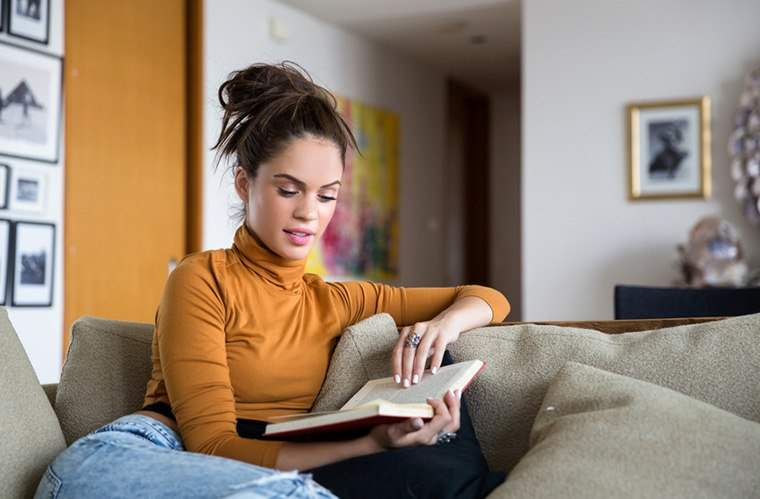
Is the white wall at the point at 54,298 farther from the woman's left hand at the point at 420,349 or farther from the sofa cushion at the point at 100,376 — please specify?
the woman's left hand at the point at 420,349

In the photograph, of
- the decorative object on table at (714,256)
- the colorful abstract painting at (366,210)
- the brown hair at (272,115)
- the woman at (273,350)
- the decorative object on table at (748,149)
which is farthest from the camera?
the colorful abstract painting at (366,210)

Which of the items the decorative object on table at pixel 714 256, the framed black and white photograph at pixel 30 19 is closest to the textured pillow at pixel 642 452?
the decorative object on table at pixel 714 256

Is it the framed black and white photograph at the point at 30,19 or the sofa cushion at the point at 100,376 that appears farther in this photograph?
the framed black and white photograph at the point at 30,19

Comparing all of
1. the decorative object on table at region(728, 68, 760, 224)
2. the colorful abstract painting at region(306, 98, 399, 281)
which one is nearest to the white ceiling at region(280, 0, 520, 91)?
the colorful abstract painting at region(306, 98, 399, 281)

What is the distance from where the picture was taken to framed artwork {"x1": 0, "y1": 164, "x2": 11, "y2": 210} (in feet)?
13.9

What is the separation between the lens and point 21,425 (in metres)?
1.63

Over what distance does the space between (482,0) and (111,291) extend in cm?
276

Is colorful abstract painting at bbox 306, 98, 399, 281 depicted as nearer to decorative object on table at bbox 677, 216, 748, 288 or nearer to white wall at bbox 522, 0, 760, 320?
white wall at bbox 522, 0, 760, 320

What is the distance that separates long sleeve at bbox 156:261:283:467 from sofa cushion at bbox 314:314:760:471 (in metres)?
0.25

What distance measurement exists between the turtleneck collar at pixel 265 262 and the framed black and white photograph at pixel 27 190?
2.83 m

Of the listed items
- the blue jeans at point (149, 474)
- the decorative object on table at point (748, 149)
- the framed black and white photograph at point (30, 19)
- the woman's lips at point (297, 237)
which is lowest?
the blue jeans at point (149, 474)

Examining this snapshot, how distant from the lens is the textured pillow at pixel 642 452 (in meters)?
1.29

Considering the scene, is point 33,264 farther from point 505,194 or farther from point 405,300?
point 505,194

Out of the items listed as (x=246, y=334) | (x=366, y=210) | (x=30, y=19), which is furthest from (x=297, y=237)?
(x=366, y=210)
